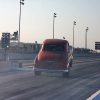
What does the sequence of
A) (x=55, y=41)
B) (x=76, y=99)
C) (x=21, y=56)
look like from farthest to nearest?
(x=21, y=56) → (x=55, y=41) → (x=76, y=99)

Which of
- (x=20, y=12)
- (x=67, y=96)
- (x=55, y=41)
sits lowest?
(x=67, y=96)

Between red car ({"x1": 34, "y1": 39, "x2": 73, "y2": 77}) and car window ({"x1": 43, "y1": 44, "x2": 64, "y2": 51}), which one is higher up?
car window ({"x1": 43, "y1": 44, "x2": 64, "y2": 51})

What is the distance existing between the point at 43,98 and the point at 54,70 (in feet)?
36.3

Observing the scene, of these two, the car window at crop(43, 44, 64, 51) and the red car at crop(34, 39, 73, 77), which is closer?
the red car at crop(34, 39, 73, 77)

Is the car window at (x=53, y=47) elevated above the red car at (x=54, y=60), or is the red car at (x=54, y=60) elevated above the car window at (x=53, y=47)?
the car window at (x=53, y=47)

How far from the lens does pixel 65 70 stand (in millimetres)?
25734

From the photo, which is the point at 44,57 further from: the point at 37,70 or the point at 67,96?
the point at 67,96

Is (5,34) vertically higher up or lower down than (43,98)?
higher up

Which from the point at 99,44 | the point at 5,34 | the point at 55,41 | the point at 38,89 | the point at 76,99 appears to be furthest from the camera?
the point at 99,44

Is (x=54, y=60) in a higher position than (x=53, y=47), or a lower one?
lower

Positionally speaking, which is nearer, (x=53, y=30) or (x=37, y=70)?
(x=37, y=70)

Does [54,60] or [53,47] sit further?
[53,47]

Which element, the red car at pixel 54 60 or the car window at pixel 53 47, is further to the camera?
the car window at pixel 53 47

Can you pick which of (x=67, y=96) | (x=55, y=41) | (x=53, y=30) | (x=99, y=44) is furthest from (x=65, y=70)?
(x=99, y=44)
